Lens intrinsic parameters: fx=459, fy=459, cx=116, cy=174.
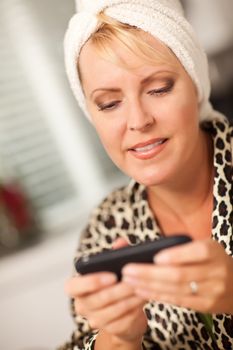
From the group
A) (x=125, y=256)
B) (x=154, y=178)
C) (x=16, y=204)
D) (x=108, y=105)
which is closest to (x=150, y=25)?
(x=108, y=105)

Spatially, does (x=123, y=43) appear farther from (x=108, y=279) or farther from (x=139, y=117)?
(x=108, y=279)

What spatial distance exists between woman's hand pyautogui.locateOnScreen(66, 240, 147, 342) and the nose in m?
0.26

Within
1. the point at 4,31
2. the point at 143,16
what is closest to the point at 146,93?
the point at 143,16

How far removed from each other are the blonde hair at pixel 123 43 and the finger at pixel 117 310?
0.42 meters

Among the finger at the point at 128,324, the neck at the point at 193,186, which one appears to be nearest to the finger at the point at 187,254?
the finger at the point at 128,324

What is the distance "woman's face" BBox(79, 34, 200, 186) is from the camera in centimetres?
83

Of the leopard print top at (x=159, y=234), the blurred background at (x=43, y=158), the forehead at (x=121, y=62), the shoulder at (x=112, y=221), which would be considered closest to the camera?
the forehead at (x=121, y=62)

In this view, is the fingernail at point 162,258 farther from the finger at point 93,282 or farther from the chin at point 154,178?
the chin at point 154,178

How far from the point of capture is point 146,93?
0.84 m

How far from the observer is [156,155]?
880mm

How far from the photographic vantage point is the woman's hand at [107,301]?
615 millimetres

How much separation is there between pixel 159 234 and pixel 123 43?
0.45 meters

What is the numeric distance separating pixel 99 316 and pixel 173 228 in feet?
1.52

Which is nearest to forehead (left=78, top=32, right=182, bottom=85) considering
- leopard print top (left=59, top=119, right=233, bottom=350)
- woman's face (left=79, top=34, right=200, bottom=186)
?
woman's face (left=79, top=34, right=200, bottom=186)
